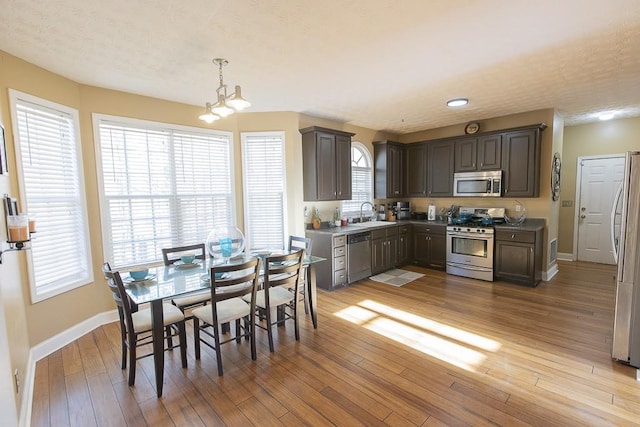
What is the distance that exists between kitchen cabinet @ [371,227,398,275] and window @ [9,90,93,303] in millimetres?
3994

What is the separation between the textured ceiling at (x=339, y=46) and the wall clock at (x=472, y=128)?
4.24 ft

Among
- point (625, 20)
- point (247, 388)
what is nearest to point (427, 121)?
point (625, 20)

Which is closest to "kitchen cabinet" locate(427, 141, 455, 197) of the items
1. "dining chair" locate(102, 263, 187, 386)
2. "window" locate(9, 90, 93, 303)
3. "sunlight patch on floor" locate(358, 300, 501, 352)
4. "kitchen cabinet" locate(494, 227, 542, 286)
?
"kitchen cabinet" locate(494, 227, 542, 286)

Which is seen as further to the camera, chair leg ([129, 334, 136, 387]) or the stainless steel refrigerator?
the stainless steel refrigerator

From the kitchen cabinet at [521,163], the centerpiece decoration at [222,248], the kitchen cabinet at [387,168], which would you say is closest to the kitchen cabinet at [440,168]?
the kitchen cabinet at [387,168]

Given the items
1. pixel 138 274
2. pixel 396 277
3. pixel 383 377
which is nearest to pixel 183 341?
pixel 138 274

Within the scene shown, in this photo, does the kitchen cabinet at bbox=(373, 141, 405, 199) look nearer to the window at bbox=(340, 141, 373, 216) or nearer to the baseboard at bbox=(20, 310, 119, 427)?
the window at bbox=(340, 141, 373, 216)

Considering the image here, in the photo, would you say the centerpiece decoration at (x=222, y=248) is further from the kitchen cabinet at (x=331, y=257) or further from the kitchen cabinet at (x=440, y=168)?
the kitchen cabinet at (x=440, y=168)

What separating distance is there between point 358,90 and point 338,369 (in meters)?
3.13

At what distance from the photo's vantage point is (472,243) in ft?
16.4

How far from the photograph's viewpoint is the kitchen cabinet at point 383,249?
5.18 m

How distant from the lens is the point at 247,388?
235 cm

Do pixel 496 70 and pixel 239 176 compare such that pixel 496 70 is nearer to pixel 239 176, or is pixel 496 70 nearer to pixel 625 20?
pixel 625 20

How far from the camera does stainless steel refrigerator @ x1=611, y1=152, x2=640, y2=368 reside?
8.11 feet
